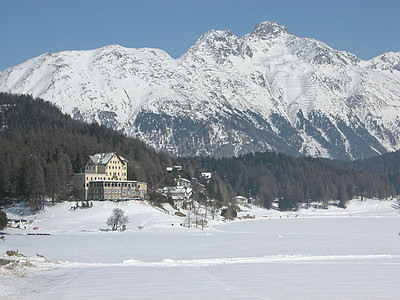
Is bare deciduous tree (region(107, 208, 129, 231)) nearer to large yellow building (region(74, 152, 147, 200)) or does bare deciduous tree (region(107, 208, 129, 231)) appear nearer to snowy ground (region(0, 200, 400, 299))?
snowy ground (region(0, 200, 400, 299))

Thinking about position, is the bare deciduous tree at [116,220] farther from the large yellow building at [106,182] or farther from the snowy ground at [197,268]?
the large yellow building at [106,182]

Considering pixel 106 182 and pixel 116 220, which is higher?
pixel 106 182

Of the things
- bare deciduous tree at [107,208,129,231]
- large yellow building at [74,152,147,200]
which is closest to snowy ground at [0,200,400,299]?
bare deciduous tree at [107,208,129,231]

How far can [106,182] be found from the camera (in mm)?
128250

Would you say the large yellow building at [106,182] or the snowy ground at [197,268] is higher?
the large yellow building at [106,182]

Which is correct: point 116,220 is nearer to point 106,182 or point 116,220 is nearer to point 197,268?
point 106,182

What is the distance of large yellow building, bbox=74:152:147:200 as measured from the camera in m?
129

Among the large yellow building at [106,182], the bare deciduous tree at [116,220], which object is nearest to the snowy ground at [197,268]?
the bare deciduous tree at [116,220]

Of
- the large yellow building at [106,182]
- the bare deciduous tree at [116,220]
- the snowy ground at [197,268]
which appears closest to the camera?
the snowy ground at [197,268]

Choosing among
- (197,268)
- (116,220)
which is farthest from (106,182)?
(197,268)

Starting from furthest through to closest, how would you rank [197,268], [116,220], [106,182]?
[106,182] → [116,220] → [197,268]

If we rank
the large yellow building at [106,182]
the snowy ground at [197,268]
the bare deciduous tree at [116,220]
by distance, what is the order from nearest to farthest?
the snowy ground at [197,268], the bare deciduous tree at [116,220], the large yellow building at [106,182]

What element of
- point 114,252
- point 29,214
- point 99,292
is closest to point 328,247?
point 114,252

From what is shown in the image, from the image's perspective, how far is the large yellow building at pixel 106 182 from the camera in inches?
5079
